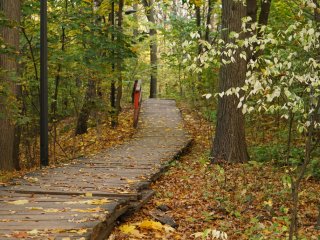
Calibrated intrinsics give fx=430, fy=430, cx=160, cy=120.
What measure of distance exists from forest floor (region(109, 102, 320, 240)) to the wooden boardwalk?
11.8 inches

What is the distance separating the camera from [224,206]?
289 inches

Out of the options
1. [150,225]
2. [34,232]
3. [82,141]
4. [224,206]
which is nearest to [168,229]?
[150,225]

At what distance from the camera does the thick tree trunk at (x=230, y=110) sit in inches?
390

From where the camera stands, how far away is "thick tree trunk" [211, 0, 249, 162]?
991 centimetres

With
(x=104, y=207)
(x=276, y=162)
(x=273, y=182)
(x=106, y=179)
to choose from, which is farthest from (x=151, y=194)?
(x=276, y=162)

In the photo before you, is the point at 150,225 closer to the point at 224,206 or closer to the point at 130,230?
the point at 130,230

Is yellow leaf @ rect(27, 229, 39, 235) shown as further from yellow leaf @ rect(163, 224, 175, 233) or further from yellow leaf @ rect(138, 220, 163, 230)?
yellow leaf @ rect(163, 224, 175, 233)

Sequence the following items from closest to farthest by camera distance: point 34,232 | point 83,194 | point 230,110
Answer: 1. point 34,232
2. point 83,194
3. point 230,110

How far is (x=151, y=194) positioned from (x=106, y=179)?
0.91 metres

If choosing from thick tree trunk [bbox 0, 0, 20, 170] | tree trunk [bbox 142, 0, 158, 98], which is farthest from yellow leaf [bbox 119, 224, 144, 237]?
tree trunk [bbox 142, 0, 158, 98]

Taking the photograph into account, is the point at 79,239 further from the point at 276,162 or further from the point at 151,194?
the point at 276,162

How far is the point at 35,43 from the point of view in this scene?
12.5 metres

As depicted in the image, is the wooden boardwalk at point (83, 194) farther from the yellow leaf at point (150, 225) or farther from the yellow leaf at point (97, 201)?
the yellow leaf at point (150, 225)

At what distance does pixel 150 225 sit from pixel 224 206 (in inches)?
66.9
